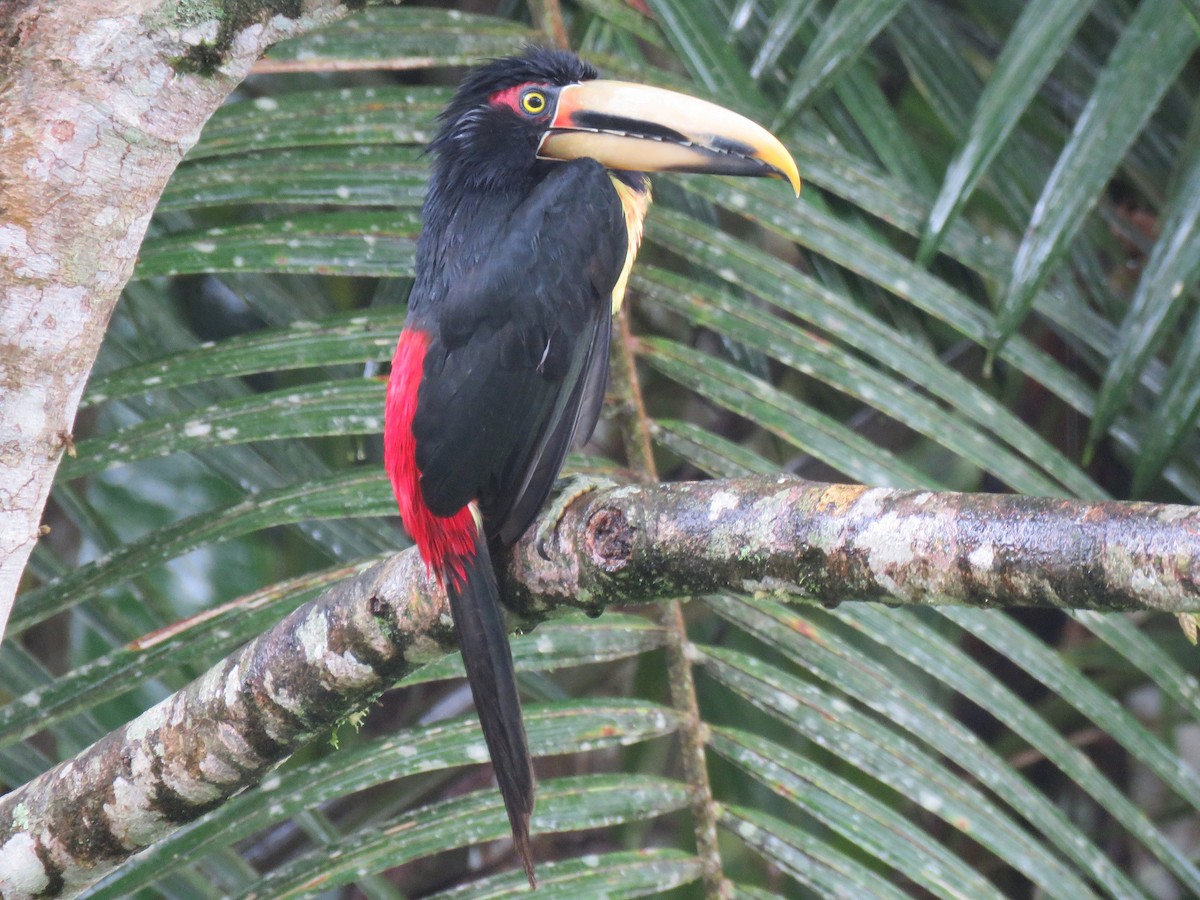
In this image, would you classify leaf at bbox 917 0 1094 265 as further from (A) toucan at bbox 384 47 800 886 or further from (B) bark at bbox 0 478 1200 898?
(B) bark at bbox 0 478 1200 898

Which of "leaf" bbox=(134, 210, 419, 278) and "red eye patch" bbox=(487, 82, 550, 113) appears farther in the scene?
"red eye patch" bbox=(487, 82, 550, 113)

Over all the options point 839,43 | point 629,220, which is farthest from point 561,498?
point 839,43

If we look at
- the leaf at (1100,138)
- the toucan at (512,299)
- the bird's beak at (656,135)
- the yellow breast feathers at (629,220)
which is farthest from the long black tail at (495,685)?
the leaf at (1100,138)

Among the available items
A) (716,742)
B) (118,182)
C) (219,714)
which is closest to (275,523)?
(219,714)

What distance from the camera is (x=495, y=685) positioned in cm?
141

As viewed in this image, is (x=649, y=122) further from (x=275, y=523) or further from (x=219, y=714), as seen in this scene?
(x=219, y=714)

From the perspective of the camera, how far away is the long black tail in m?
1.40

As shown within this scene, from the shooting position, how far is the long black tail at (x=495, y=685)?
1397 mm

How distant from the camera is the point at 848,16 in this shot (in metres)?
1.97

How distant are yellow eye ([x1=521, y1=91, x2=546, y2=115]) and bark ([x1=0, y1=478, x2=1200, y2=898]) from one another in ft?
2.76

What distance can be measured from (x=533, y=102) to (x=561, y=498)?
804 mm

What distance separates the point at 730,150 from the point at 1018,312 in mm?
554

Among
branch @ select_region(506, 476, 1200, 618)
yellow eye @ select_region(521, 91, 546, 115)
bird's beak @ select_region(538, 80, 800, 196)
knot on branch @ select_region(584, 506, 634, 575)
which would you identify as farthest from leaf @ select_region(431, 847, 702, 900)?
yellow eye @ select_region(521, 91, 546, 115)

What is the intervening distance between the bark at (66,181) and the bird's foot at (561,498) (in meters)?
0.56
